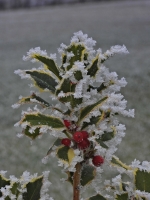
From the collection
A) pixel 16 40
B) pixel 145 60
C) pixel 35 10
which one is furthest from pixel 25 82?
pixel 35 10

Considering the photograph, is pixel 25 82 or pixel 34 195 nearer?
pixel 34 195

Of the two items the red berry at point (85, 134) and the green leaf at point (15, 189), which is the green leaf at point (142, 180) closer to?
the red berry at point (85, 134)

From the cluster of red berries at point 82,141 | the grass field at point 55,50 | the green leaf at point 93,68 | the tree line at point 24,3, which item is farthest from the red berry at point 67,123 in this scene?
the tree line at point 24,3

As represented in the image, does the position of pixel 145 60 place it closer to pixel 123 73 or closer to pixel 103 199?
pixel 123 73

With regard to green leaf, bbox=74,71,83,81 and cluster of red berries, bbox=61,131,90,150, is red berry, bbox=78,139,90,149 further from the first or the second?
green leaf, bbox=74,71,83,81

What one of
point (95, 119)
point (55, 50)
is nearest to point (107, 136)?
point (95, 119)

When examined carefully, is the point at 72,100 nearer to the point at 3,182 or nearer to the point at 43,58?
the point at 43,58
